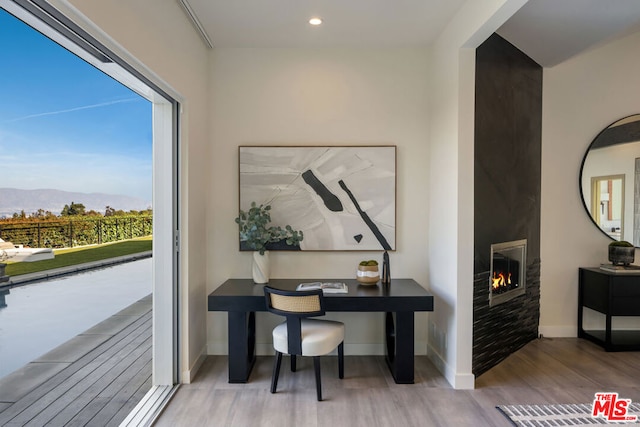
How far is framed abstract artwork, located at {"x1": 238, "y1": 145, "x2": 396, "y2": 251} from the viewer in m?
3.31

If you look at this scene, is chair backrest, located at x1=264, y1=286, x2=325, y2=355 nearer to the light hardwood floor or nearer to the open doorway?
the light hardwood floor

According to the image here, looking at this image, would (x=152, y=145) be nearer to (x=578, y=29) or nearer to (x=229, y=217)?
(x=229, y=217)

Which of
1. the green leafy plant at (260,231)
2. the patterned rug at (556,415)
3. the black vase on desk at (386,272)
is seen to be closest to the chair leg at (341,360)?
the black vase on desk at (386,272)

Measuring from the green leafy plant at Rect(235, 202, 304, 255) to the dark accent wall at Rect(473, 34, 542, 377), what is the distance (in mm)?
1465

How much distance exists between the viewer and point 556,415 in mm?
2340

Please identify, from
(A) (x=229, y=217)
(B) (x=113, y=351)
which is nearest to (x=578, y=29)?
(A) (x=229, y=217)

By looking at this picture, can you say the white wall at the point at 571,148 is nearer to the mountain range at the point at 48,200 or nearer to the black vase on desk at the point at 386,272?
the black vase on desk at the point at 386,272

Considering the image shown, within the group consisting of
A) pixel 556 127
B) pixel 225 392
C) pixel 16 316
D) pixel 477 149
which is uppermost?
pixel 556 127

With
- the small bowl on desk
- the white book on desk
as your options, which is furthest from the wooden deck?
the small bowl on desk

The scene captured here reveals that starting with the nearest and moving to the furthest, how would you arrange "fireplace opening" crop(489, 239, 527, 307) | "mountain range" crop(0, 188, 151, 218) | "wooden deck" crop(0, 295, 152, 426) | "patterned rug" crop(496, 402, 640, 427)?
"mountain range" crop(0, 188, 151, 218)
"wooden deck" crop(0, 295, 152, 426)
"patterned rug" crop(496, 402, 640, 427)
"fireplace opening" crop(489, 239, 527, 307)

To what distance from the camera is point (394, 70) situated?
334cm

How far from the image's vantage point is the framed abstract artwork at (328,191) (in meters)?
3.31

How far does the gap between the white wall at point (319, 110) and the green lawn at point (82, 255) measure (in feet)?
2.87

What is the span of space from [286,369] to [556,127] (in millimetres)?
3430
